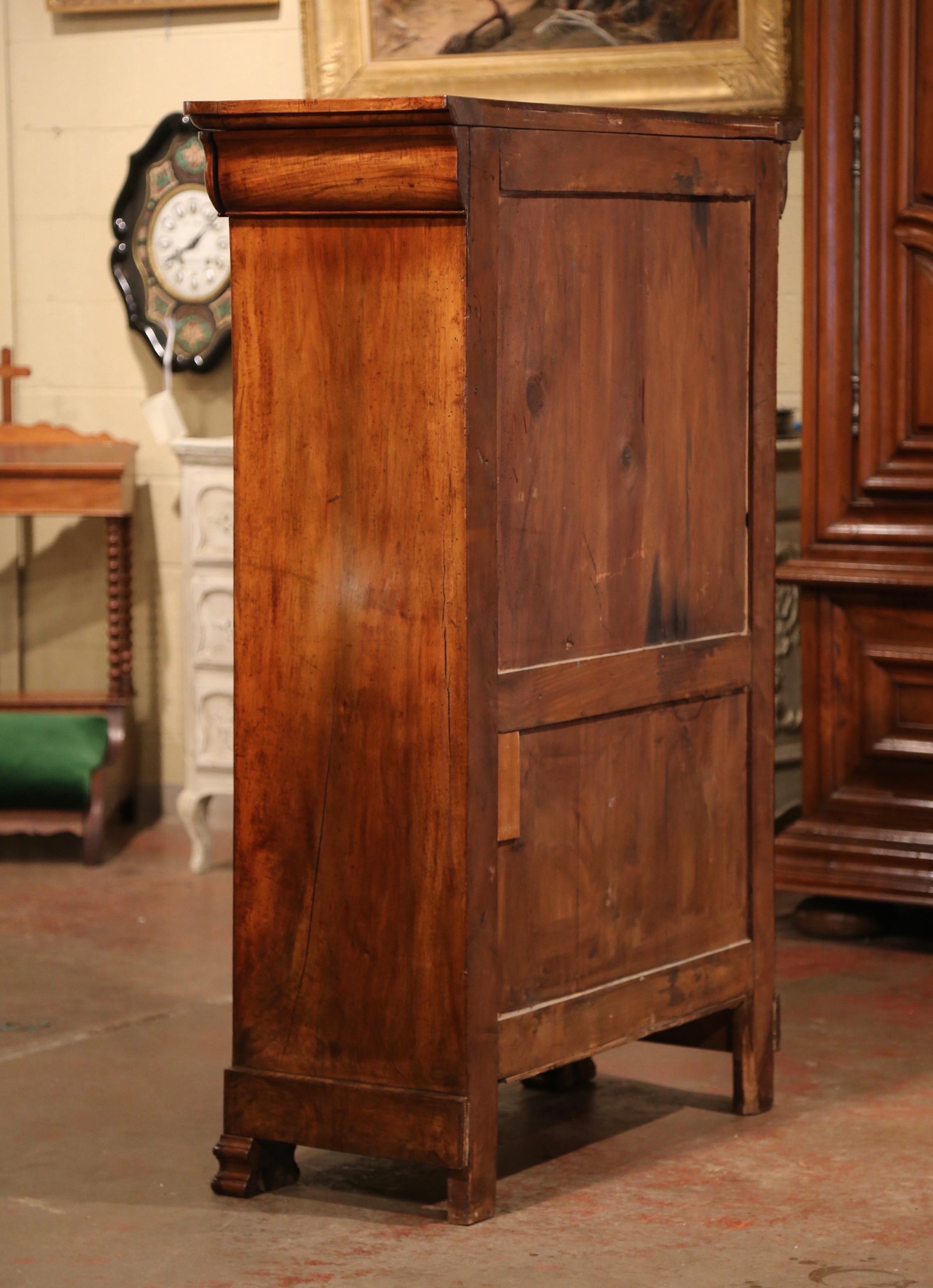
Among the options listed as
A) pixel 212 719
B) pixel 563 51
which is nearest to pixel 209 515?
pixel 212 719

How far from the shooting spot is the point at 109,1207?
9.80ft

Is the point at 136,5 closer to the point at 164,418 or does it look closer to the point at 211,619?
the point at 164,418

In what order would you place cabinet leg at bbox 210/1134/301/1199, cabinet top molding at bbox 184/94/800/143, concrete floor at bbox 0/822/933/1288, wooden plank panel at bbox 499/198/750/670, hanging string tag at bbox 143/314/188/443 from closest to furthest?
cabinet top molding at bbox 184/94/800/143 → concrete floor at bbox 0/822/933/1288 → wooden plank panel at bbox 499/198/750/670 → cabinet leg at bbox 210/1134/301/1199 → hanging string tag at bbox 143/314/188/443

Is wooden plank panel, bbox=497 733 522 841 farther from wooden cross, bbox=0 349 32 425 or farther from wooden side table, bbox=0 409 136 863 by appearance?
wooden cross, bbox=0 349 32 425

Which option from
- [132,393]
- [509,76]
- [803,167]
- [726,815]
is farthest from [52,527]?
[726,815]

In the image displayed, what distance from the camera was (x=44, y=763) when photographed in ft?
18.0

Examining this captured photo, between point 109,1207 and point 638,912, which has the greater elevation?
point 638,912

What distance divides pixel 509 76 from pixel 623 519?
9.07 feet

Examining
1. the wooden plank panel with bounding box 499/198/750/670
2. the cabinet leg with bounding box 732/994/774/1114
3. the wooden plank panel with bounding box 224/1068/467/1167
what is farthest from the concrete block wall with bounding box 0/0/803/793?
the wooden plank panel with bounding box 224/1068/467/1167

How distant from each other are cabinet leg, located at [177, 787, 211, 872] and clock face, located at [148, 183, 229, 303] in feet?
4.90

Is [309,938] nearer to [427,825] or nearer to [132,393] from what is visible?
[427,825]

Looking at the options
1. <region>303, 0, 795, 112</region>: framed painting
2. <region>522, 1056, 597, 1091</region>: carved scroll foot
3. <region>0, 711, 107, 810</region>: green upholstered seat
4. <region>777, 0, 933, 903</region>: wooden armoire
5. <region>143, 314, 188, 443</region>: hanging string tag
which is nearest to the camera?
<region>522, 1056, 597, 1091</region>: carved scroll foot

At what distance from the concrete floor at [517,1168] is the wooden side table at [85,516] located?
3.58ft

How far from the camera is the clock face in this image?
5.74 meters
